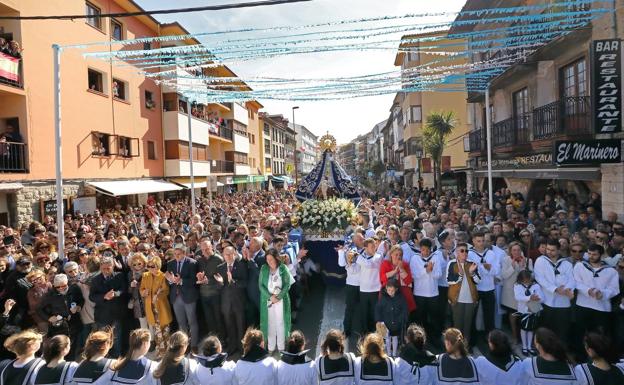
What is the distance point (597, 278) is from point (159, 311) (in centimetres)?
621

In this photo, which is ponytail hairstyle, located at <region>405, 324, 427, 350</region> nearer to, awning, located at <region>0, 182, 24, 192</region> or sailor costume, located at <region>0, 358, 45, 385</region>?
sailor costume, located at <region>0, 358, 45, 385</region>

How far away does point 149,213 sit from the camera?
588 inches

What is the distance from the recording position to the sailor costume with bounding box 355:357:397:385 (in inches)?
141

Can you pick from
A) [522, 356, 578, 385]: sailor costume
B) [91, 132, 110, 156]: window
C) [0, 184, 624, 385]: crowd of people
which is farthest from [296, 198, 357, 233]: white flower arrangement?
[91, 132, 110, 156]: window

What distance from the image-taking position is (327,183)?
1268cm

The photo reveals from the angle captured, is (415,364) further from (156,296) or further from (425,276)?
(156,296)

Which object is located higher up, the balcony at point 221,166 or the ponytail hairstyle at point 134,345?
the balcony at point 221,166

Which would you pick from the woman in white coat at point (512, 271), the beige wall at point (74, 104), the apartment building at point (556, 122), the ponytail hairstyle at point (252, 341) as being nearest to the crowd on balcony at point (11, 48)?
the beige wall at point (74, 104)

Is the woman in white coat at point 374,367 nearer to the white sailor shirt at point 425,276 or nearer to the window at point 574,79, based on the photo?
the white sailor shirt at point 425,276

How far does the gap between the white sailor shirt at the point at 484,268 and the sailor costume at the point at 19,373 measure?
551 cm

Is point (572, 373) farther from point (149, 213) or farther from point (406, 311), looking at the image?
point (149, 213)

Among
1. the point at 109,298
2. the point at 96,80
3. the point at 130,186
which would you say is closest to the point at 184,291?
the point at 109,298

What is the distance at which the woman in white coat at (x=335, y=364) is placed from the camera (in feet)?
12.0

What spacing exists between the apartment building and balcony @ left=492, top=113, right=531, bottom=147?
4 cm
